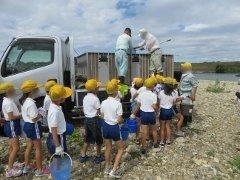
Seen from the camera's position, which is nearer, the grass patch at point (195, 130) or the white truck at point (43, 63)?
the white truck at point (43, 63)

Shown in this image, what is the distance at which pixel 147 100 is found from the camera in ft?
28.3

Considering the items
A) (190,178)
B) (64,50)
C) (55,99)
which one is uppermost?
(64,50)

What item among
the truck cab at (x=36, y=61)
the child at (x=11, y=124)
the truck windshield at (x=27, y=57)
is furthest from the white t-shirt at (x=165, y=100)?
the child at (x=11, y=124)

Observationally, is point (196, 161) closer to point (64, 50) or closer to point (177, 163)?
point (177, 163)

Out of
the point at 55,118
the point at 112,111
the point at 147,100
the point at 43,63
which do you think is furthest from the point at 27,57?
the point at 55,118

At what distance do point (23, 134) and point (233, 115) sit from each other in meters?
6.90

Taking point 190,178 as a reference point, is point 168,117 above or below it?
above

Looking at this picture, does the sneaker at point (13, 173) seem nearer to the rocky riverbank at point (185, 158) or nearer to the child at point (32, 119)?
the rocky riverbank at point (185, 158)

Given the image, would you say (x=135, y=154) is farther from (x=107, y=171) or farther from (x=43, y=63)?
(x=43, y=63)

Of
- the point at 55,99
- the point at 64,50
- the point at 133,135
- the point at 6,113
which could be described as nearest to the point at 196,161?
the point at 133,135

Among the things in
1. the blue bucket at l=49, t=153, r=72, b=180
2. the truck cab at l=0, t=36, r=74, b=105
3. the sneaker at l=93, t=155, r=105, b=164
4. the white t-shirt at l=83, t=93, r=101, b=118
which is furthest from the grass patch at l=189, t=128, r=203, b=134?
the blue bucket at l=49, t=153, r=72, b=180

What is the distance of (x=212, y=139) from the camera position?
9.82m

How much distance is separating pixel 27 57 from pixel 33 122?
10.2 ft

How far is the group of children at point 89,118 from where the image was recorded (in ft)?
23.2
